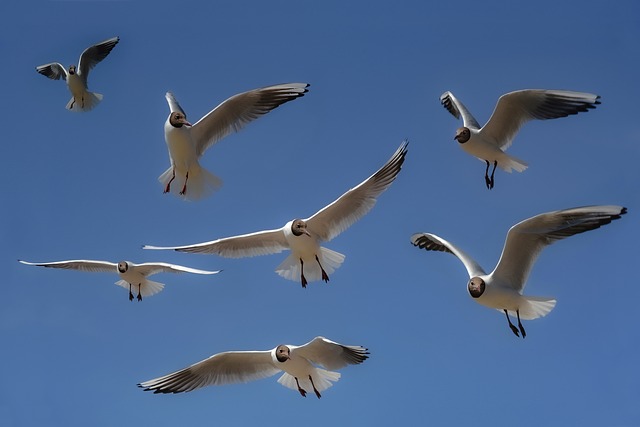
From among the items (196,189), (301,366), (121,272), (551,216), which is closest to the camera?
(551,216)

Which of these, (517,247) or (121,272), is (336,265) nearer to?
(517,247)

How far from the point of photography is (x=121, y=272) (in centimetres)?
1495

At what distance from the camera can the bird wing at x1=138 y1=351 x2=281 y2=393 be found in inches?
483

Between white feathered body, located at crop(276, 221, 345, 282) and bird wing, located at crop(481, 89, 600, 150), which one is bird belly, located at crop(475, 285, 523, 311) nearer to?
white feathered body, located at crop(276, 221, 345, 282)

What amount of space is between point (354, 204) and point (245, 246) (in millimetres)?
1414

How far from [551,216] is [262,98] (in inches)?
151

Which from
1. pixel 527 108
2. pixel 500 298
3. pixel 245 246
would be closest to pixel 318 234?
pixel 245 246

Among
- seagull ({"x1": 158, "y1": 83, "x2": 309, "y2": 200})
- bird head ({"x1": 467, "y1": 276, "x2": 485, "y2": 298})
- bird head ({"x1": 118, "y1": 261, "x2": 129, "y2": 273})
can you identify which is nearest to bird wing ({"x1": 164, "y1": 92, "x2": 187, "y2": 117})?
seagull ({"x1": 158, "y1": 83, "x2": 309, "y2": 200})

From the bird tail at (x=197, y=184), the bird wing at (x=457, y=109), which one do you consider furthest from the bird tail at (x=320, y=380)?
the bird wing at (x=457, y=109)

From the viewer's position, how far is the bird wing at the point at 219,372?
1226 cm

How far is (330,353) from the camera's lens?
11.9 meters

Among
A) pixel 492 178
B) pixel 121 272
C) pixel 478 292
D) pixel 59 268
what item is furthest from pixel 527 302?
pixel 59 268

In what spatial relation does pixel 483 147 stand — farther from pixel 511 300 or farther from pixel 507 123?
pixel 511 300

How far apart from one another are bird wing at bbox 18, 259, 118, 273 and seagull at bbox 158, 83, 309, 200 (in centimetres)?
271
